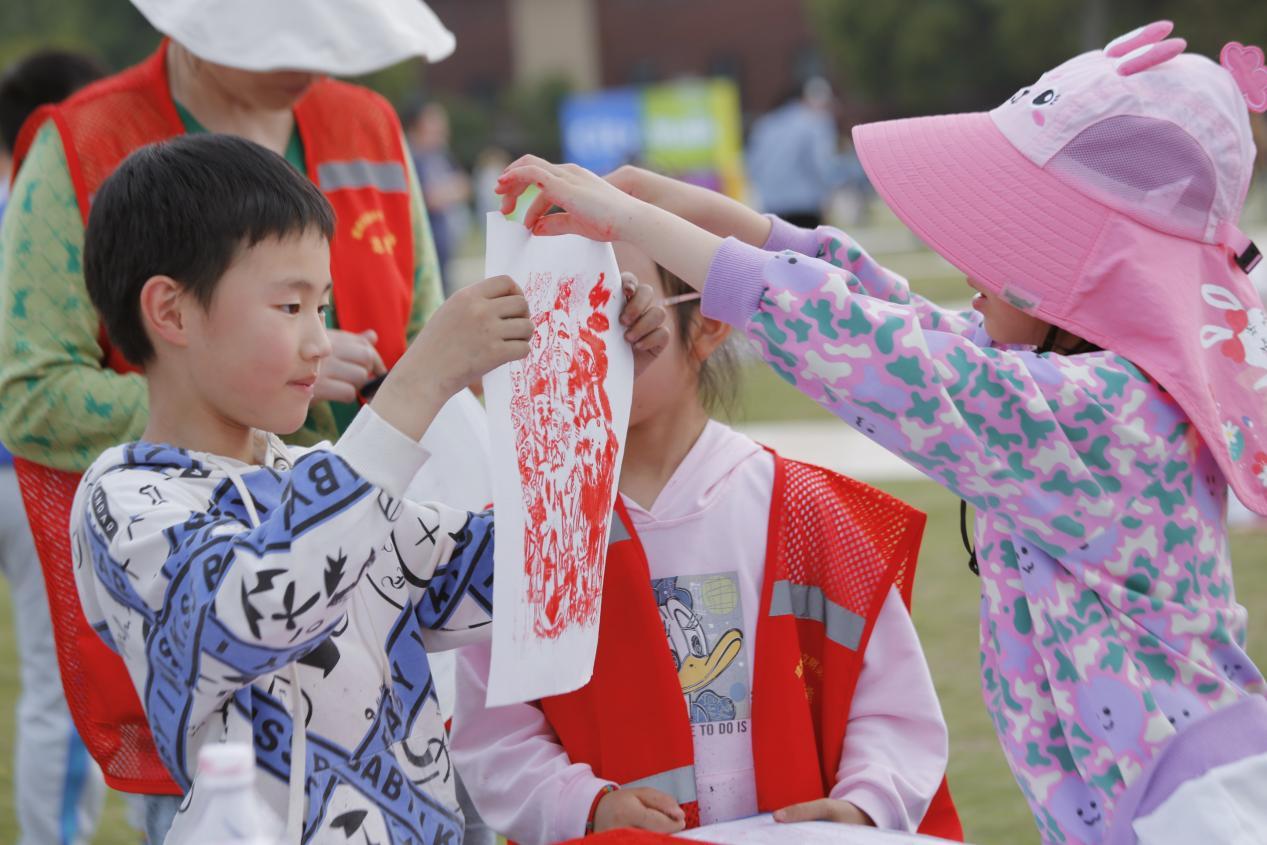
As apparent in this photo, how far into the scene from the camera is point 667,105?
20844 millimetres

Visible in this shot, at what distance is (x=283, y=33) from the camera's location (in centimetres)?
223

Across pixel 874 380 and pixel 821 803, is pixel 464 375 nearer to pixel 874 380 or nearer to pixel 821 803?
pixel 874 380

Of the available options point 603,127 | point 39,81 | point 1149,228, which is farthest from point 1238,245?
point 603,127

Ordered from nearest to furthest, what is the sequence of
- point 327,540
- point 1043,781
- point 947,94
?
point 327,540 < point 1043,781 < point 947,94

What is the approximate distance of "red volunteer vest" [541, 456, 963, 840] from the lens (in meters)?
1.92

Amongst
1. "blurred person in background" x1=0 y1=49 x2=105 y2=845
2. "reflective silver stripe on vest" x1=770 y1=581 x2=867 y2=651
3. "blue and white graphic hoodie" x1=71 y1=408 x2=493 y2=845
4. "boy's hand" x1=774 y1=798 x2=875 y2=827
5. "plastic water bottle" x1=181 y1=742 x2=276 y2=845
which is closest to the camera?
"plastic water bottle" x1=181 y1=742 x2=276 y2=845

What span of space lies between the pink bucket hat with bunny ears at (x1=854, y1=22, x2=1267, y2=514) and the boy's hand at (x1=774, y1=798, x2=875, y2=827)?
60cm

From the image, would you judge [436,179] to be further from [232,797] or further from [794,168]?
[232,797]

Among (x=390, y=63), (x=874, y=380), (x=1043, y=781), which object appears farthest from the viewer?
(x=390, y=63)

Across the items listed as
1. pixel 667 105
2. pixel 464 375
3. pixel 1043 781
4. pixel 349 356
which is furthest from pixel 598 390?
pixel 667 105

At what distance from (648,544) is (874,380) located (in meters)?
0.52

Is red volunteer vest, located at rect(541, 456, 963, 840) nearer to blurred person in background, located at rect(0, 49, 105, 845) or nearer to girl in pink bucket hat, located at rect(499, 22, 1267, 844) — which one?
girl in pink bucket hat, located at rect(499, 22, 1267, 844)

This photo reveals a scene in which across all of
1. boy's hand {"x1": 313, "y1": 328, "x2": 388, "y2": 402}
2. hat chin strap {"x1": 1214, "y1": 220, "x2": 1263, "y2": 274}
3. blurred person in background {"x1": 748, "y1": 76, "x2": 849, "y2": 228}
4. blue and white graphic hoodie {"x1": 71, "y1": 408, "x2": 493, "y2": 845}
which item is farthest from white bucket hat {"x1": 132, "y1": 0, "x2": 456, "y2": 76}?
blurred person in background {"x1": 748, "y1": 76, "x2": 849, "y2": 228}

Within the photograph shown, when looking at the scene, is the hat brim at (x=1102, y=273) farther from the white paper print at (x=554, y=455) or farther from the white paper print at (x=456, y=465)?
the white paper print at (x=456, y=465)
